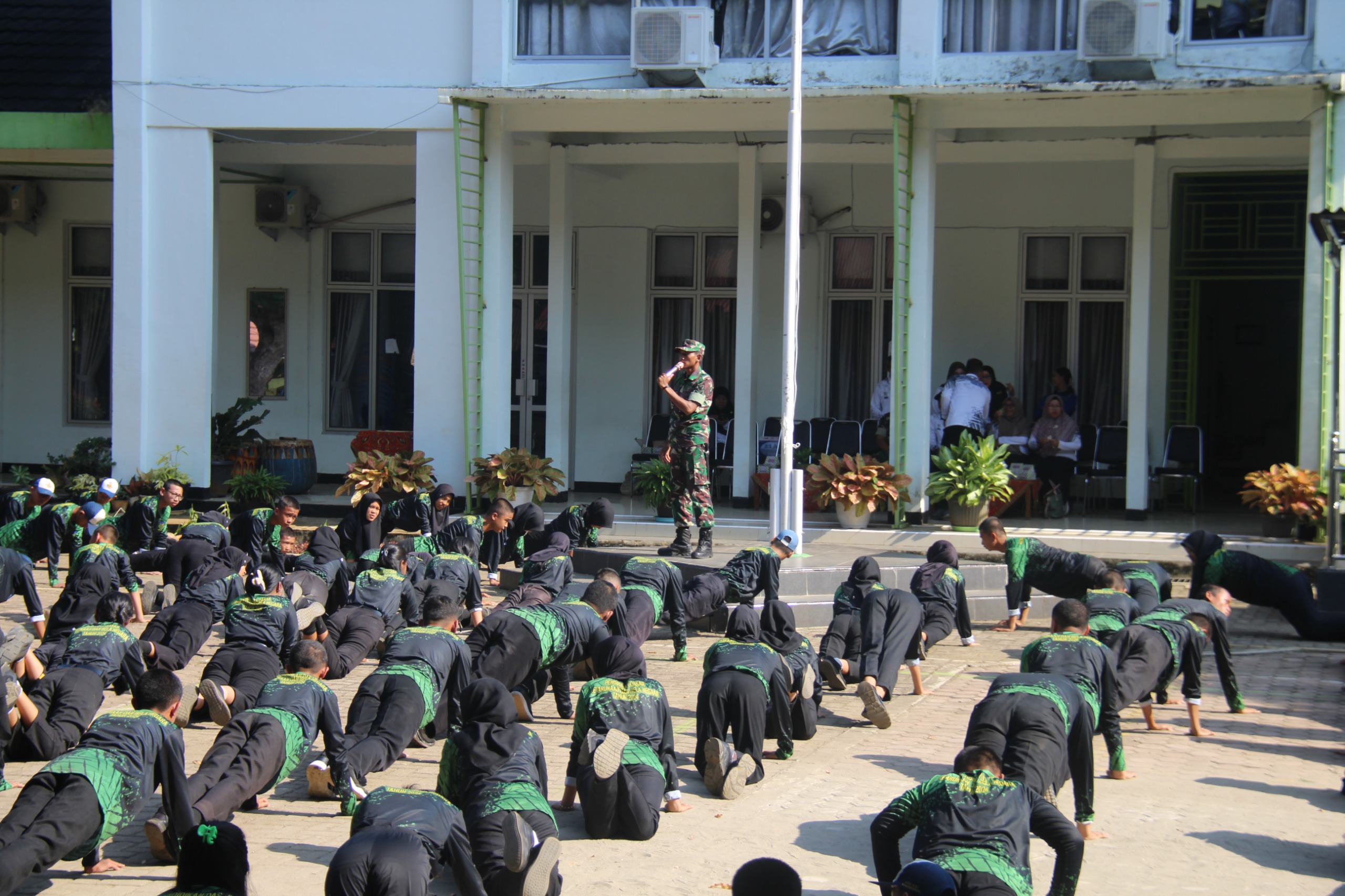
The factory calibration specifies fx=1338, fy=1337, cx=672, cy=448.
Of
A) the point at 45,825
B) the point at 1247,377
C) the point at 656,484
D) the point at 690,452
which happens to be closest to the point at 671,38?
the point at 690,452

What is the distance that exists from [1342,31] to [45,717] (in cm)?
1134

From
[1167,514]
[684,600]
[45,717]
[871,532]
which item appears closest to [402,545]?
[684,600]

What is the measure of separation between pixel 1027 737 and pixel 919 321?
761 centimetres

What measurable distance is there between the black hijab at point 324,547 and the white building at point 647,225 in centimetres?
291

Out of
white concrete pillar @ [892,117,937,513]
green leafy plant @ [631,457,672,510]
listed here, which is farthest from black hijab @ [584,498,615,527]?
white concrete pillar @ [892,117,937,513]

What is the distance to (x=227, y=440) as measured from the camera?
14727mm

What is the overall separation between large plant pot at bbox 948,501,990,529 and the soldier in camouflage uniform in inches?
99.3

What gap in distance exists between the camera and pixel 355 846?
439cm

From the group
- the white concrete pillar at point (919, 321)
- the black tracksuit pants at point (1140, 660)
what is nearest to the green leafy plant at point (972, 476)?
the white concrete pillar at point (919, 321)

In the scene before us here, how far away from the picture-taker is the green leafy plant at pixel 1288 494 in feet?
37.9

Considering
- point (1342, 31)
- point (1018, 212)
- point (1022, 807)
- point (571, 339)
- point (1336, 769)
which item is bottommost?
point (1336, 769)

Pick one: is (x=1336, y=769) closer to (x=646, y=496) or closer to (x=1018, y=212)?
(x=646, y=496)

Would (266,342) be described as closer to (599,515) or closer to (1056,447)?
(599,515)

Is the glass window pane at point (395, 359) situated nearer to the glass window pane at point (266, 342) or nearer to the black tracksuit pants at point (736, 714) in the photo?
the glass window pane at point (266, 342)
